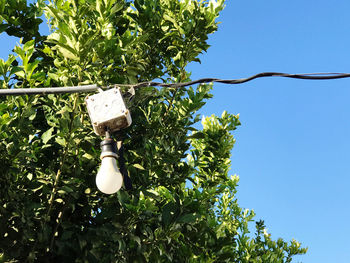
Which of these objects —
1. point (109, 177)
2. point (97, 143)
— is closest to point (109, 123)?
point (109, 177)

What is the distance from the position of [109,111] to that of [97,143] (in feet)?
5.19

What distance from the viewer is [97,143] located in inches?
190

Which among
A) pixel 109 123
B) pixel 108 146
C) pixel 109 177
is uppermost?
pixel 109 123

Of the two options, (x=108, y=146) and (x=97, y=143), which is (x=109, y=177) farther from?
(x=97, y=143)

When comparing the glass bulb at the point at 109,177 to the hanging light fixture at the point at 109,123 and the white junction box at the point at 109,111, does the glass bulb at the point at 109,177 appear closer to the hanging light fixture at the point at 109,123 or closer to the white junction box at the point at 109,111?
the hanging light fixture at the point at 109,123

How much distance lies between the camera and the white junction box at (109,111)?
327 cm

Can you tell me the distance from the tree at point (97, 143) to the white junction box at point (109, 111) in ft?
1.06

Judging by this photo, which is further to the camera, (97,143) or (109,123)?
(97,143)

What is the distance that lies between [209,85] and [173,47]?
71cm

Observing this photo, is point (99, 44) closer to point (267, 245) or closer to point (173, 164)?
point (173, 164)

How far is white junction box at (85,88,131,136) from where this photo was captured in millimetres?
3266

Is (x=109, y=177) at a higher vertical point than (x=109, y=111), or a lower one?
lower

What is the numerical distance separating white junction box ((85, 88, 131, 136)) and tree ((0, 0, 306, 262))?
1.06ft

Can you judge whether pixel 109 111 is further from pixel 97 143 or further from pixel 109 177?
pixel 97 143
